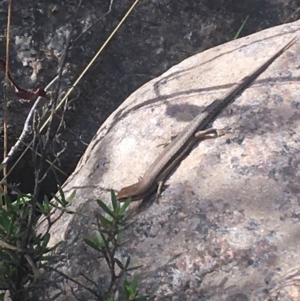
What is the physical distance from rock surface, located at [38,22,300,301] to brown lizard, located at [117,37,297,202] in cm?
4

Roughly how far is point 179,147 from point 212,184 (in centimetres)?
30

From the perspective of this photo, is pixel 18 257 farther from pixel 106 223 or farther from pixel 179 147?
pixel 179 147

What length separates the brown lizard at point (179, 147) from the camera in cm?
296

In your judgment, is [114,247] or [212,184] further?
[212,184]

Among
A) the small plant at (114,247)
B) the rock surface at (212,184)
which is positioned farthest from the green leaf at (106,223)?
the rock surface at (212,184)

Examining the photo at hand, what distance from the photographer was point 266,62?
3.42 m

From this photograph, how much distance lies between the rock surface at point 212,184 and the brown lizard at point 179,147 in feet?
0.15

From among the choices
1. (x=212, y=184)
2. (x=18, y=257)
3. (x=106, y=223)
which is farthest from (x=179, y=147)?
(x=18, y=257)

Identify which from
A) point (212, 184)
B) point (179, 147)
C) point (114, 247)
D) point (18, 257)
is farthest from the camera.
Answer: point (179, 147)

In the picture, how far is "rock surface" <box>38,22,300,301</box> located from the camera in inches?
100

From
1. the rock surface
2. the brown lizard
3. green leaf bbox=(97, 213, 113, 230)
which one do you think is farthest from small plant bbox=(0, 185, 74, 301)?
the brown lizard

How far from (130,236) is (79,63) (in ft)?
4.93

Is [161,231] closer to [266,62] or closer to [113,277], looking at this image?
[113,277]

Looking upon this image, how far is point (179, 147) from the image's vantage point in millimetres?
3105
